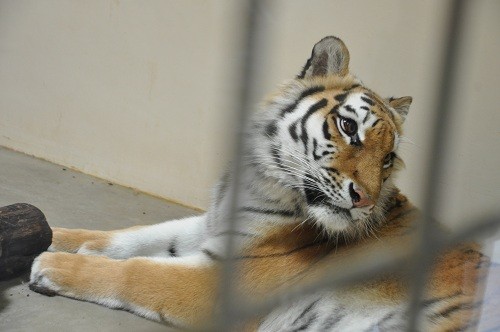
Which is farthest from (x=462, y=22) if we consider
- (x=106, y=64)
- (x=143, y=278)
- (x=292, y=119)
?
(x=106, y=64)

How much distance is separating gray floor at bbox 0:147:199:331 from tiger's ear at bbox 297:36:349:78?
33.8 inches

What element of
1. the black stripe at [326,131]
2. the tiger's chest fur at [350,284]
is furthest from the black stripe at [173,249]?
the black stripe at [326,131]

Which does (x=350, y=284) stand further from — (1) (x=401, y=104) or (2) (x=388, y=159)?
(1) (x=401, y=104)

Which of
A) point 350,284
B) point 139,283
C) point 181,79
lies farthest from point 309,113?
point 181,79

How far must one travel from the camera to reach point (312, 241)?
95.4 inches

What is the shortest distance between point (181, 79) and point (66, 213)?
0.73 m

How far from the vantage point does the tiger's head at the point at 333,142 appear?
7.51 feet

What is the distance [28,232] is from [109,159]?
123 cm

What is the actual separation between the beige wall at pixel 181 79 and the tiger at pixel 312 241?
0.67 ft

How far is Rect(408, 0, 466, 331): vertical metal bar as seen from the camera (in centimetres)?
130

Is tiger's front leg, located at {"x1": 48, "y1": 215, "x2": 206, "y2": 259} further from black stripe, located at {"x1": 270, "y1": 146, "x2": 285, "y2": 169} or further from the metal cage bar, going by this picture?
the metal cage bar

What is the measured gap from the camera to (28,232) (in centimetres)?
260

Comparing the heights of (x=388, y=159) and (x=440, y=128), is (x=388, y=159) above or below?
below

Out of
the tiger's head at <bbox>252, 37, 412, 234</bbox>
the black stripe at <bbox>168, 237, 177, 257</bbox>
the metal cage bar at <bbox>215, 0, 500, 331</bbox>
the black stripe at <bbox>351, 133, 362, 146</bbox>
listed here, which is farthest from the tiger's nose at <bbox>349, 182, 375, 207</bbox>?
the black stripe at <bbox>168, 237, 177, 257</bbox>
